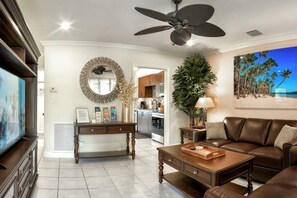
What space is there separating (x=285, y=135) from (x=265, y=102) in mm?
984

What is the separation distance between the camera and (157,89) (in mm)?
6828

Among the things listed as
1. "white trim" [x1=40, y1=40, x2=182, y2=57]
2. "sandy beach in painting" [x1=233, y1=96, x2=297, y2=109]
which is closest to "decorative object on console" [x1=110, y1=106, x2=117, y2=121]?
"white trim" [x1=40, y1=40, x2=182, y2=57]

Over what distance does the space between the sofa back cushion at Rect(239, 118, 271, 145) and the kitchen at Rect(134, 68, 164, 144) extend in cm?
227

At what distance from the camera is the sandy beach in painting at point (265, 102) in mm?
3507

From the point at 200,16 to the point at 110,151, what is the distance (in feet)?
10.6

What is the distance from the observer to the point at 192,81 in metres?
4.68

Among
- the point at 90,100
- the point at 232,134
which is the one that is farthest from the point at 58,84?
the point at 232,134

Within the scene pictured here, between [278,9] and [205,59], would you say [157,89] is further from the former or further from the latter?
[278,9]

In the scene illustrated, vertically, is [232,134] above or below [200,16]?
below

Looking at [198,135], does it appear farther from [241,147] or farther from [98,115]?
[98,115]

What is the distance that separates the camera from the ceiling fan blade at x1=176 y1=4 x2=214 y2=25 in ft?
6.05

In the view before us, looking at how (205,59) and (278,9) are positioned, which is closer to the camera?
(278,9)

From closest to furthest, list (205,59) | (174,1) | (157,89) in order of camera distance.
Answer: (174,1) < (205,59) < (157,89)

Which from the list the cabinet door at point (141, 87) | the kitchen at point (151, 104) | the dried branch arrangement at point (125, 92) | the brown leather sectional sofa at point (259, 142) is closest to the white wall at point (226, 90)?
the brown leather sectional sofa at point (259, 142)
